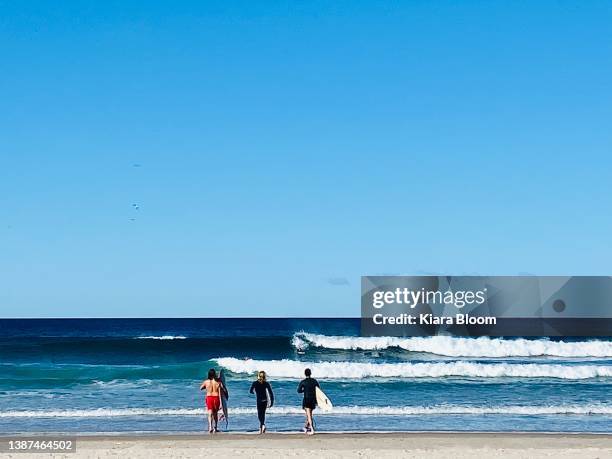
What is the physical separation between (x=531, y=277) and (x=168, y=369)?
17.0 meters

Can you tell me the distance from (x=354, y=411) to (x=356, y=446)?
5.77 metres

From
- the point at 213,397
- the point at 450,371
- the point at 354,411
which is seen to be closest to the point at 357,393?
the point at 354,411

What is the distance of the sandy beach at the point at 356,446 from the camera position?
13.2 m

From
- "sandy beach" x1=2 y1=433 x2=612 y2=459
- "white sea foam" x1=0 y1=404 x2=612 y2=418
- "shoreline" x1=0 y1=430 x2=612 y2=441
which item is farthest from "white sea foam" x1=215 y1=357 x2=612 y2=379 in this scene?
"sandy beach" x1=2 y1=433 x2=612 y2=459

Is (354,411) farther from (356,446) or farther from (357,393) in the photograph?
(356,446)

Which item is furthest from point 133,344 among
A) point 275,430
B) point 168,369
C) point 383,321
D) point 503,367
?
point 275,430

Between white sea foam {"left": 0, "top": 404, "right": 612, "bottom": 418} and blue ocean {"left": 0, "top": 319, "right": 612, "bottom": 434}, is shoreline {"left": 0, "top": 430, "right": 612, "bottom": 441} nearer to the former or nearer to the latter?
blue ocean {"left": 0, "top": 319, "right": 612, "bottom": 434}

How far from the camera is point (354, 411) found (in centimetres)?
1970

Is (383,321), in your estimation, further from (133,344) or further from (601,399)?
Answer: (601,399)

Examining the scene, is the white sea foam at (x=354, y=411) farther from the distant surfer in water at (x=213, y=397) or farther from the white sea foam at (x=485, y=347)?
the white sea foam at (x=485, y=347)

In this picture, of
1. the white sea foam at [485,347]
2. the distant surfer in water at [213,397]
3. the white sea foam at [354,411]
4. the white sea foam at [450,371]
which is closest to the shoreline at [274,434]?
the distant surfer in water at [213,397]

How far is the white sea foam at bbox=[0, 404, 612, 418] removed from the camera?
19.3m

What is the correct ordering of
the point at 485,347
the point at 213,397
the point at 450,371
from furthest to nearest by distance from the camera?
the point at 485,347, the point at 450,371, the point at 213,397

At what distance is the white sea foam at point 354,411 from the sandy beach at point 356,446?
4.00 m
